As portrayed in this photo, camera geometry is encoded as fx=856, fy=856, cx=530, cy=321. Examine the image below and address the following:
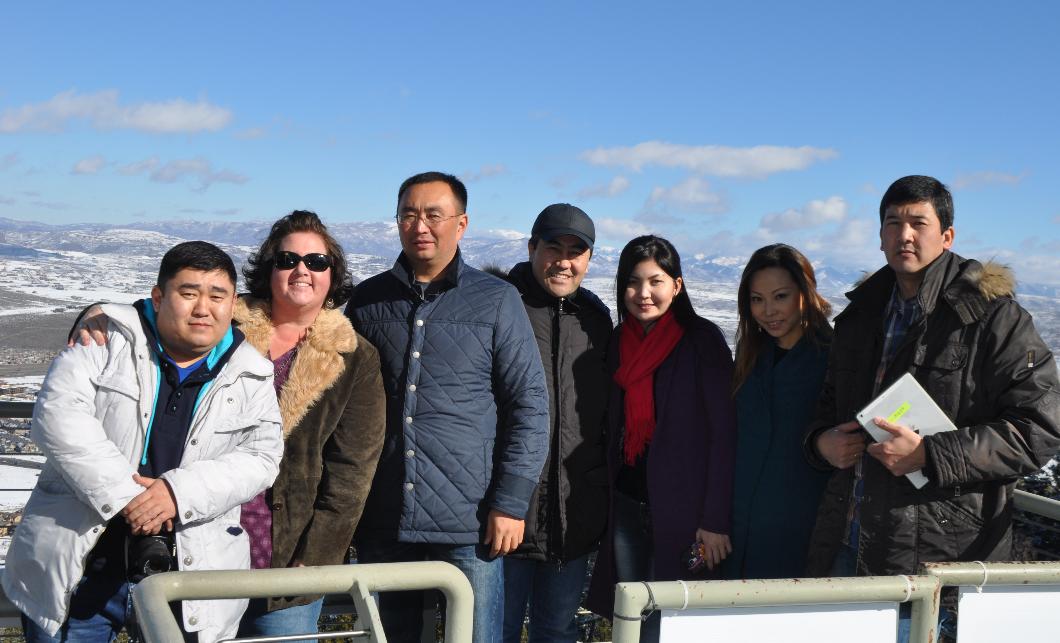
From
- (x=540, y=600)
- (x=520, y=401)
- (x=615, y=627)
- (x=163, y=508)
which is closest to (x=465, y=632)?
(x=615, y=627)

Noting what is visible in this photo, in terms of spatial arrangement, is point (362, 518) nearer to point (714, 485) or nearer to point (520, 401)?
point (520, 401)

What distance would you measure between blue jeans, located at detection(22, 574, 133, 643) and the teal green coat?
2.04 meters

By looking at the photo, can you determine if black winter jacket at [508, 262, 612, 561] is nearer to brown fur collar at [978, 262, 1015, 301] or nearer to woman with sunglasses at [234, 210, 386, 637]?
woman with sunglasses at [234, 210, 386, 637]

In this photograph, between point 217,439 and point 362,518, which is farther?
point 362,518

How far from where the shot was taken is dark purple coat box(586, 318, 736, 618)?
10.4ft

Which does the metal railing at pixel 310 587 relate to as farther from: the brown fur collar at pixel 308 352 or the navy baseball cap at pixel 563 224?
the navy baseball cap at pixel 563 224

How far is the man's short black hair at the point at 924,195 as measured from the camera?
2768 millimetres

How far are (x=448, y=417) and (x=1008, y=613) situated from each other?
175cm

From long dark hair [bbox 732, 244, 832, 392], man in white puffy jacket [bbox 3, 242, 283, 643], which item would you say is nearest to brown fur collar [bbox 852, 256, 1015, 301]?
long dark hair [bbox 732, 244, 832, 392]

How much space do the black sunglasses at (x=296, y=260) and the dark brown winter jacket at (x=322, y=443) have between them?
0.54ft

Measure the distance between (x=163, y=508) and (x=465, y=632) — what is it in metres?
1.08

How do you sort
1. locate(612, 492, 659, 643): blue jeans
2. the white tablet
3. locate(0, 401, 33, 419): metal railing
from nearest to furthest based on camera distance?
the white tablet
locate(612, 492, 659, 643): blue jeans
locate(0, 401, 33, 419): metal railing

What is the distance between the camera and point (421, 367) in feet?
9.81

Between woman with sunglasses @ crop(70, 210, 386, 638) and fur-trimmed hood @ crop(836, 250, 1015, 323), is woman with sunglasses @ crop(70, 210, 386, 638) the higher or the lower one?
the lower one
